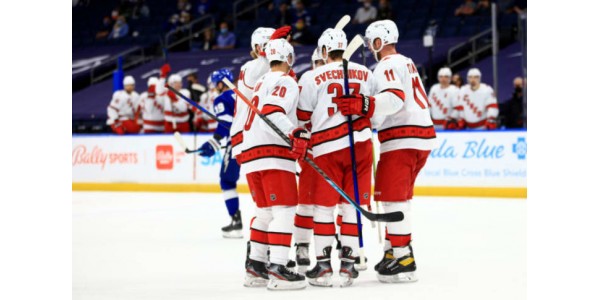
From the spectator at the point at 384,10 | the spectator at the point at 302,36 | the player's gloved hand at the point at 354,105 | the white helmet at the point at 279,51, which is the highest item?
the spectator at the point at 384,10

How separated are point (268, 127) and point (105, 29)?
51.1 feet

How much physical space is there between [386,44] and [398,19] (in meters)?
11.0

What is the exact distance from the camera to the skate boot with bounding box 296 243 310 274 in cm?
518

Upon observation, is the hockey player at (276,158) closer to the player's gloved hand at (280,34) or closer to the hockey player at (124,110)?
the player's gloved hand at (280,34)

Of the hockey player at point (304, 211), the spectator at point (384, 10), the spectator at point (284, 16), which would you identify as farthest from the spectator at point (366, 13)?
the hockey player at point (304, 211)

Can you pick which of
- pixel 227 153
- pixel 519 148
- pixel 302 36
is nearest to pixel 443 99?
pixel 519 148

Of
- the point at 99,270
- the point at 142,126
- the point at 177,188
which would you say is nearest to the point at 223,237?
the point at 99,270

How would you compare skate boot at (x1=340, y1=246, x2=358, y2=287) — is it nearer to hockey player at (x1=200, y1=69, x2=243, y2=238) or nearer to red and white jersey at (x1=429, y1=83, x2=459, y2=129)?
hockey player at (x1=200, y1=69, x2=243, y2=238)

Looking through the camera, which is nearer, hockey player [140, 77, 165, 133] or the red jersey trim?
the red jersey trim

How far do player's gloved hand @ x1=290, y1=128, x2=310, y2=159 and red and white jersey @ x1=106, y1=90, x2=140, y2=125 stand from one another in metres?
9.95

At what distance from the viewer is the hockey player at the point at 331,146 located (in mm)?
5047

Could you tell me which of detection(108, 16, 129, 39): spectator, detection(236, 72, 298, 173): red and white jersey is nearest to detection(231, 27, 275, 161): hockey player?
detection(236, 72, 298, 173): red and white jersey
